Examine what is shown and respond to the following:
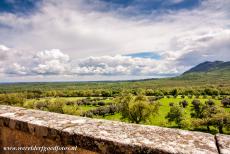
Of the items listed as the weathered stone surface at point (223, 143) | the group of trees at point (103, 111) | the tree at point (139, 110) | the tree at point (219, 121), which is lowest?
the group of trees at point (103, 111)

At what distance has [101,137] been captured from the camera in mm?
1895

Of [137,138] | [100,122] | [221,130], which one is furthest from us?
[221,130]

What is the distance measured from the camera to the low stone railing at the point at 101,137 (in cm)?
165

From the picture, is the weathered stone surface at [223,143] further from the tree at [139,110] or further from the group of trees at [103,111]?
the group of trees at [103,111]

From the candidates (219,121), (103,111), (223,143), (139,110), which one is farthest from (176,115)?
(223,143)

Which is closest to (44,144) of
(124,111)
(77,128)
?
(77,128)

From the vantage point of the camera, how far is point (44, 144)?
2.32m

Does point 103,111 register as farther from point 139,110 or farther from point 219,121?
point 219,121

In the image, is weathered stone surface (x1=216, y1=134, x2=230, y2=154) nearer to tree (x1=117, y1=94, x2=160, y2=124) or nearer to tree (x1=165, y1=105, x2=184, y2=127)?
tree (x1=117, y1=94, x2=160, y2=124)

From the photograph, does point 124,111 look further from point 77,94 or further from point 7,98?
point 77,94

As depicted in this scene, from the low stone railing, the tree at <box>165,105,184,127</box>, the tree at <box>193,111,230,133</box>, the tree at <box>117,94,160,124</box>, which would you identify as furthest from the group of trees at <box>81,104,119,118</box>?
the low stone railing

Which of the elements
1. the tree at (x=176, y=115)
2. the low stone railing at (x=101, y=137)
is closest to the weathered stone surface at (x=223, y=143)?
the low stone railing at (x=101, y=137)

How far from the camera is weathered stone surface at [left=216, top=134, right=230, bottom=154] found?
1534mm

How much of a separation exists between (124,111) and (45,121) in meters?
41.8
